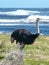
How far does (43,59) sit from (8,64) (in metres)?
5.80

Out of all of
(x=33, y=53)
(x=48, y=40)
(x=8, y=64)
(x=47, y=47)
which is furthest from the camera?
(x=48, y=40)

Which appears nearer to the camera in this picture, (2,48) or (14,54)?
(14,54)

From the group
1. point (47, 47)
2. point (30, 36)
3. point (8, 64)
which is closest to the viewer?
point (8, 64)

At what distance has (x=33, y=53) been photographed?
13.1 m

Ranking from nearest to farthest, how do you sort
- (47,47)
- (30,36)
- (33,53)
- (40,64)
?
(30,36)
(40,64)
(33,53)
(47,47)

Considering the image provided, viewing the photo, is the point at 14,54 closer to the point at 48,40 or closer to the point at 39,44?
the point at 39,44

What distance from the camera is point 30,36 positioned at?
411 inches

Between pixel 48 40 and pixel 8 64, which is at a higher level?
pixel 8 64

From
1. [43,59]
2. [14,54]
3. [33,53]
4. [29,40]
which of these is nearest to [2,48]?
[33,53]

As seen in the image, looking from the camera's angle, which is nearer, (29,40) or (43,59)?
(29,40)

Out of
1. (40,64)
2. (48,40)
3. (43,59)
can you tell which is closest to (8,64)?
(40,64)

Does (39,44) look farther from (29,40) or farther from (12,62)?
(12,62)

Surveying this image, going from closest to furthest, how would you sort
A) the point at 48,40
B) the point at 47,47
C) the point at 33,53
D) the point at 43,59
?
the point at 43,59 < the point at 33,53 < the point at 47,47 < the point at 48,40

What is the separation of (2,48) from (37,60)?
2321 millimetres
